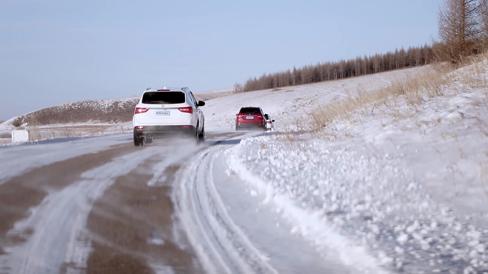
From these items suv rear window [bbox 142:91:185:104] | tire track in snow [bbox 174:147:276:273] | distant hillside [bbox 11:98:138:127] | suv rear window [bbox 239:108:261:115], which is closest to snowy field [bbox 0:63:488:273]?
tire track in snow [bbox 174:147:276:273]

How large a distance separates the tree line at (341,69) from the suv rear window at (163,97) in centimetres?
8881

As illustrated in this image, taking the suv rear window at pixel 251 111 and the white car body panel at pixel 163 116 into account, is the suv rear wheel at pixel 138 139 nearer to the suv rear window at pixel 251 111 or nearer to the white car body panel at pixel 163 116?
the white car body panel at pixel 163 116

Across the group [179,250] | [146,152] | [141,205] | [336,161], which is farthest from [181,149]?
[179,250]

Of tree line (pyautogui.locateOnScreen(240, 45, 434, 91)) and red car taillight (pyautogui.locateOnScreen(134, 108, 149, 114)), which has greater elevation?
tree line (pyautogui.locateOnScreen(240, 45, 434, 91))

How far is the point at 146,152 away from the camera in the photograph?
1518 centimetres

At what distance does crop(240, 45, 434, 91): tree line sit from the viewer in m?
107

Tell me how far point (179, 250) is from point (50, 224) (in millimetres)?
1967

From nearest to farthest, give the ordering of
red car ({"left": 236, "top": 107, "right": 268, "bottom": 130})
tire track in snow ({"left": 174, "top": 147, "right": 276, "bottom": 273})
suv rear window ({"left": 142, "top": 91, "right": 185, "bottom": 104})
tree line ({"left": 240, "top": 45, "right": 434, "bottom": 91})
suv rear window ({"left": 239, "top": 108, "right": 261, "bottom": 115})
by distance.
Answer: tire track in snow ({"left": 174, "top": 147, "right": 276, "bottom": 273}) → suv rear window ({"left": 142, "top": 91, "right": 185, "bottom": 104}) → red car ({"left": 236, "top": 107, "right": 268, "bottom": 130}) → suv rear window ({"left": 239, "top": 108, "right": 261, "bottom": 115}) → tree line ({"left": 240, "top": 45, "right": 434, "bottom": 91})

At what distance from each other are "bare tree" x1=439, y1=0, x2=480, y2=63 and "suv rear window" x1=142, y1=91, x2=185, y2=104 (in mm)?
14259

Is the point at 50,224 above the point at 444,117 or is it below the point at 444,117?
below

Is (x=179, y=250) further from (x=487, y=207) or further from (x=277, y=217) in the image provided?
(x=487, y=207)

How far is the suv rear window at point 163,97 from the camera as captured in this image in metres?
17.1

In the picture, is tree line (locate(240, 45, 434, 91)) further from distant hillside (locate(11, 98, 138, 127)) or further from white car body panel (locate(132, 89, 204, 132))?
white car body panel (locate(132, 89, 204, 132))

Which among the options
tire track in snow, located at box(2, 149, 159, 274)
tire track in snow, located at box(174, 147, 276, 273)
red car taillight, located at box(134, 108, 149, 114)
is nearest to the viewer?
tire track in snow, located at box(174, 147, 276, 273)
